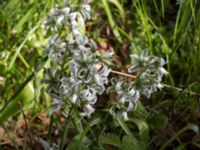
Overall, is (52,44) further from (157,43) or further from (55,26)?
(157,43)

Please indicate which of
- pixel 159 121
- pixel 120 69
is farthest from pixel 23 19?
pixel 159 121

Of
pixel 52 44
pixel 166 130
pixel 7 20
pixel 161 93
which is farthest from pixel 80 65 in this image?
pixel 7 20

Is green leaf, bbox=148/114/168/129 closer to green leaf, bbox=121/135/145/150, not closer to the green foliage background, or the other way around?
the green foliage background

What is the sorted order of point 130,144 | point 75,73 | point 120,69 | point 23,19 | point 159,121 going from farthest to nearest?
point 120,69, point 23,19, point 159,121, point 130,144, point 75,73

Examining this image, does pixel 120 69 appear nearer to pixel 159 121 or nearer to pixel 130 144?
pixel 159 121

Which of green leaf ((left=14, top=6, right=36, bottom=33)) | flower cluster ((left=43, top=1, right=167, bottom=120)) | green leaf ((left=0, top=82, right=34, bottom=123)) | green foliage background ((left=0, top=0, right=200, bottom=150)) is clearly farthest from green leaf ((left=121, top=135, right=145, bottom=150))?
green leaf ((left=14, top=6, right=36, bottom=33))

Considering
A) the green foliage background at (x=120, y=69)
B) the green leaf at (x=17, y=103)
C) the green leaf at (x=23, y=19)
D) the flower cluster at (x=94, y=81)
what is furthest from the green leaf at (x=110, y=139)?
the green leaf at (x=23, y=19)
